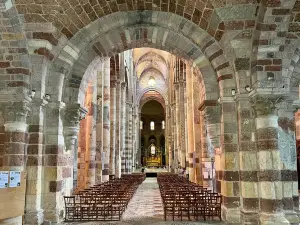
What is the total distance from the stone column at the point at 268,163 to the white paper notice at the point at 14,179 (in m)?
5.36

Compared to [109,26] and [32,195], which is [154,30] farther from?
[32,195]

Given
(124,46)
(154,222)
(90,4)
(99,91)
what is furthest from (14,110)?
(99,91)

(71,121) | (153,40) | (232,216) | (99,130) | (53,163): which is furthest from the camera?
(99,130)

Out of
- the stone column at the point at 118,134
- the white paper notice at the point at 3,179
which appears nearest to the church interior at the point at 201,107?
the white paper notice at the point at 3,179

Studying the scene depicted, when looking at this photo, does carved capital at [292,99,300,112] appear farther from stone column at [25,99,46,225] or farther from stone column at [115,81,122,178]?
stone column at [115,81,122,178]

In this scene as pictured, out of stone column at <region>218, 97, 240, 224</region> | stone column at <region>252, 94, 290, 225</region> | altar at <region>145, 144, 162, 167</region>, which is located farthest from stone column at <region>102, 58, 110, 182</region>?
altar at <region>145, 144, 162, 167</region>

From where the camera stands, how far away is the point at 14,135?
7.50 meters

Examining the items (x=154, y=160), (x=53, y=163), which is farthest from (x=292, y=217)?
(x=154, y=160)

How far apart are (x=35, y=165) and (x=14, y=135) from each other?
0.92 m

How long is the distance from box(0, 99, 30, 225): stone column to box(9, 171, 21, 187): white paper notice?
122cm

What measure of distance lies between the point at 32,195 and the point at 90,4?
201 inches

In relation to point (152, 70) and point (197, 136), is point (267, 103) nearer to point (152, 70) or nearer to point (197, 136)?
point (197, 136)

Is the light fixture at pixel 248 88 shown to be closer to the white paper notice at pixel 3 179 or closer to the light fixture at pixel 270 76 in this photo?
the light fixture at pixel 270 76

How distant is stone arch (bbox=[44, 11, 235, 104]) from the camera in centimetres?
823
